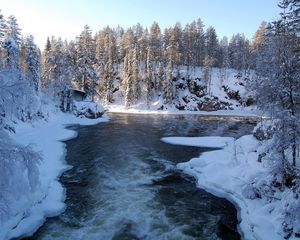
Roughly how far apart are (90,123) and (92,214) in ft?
131

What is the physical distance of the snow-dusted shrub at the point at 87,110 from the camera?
199 feet

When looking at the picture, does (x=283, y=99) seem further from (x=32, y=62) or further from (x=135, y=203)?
(x=32, y=62)

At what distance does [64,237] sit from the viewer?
12.8 metres

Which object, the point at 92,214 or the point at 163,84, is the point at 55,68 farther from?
the point at 92,214

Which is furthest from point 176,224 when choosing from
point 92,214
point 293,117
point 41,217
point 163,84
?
point 163,84

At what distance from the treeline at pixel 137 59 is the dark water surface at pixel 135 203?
3786 centimetres

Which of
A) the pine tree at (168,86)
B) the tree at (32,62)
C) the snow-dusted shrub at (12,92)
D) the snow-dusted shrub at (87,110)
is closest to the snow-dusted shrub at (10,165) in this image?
the snow-dusted shrub at (12,92)

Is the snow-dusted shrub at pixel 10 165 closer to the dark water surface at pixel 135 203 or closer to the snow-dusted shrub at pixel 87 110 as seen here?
the dark water surface at pixel 135 203

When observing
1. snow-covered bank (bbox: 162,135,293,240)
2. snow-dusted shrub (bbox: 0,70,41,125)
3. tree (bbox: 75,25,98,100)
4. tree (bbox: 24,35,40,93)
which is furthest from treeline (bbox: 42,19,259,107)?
snow-dusted shrub (bbox: 0,70,41,125)

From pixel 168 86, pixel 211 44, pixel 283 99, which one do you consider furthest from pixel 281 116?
pixel 211 44

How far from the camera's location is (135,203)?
16.5 metres

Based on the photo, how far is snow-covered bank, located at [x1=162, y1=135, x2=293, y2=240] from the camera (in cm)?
1345

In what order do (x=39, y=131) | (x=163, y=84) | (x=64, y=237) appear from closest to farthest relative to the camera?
(x=64, y=237) → (x=39, y=131) → (x=163, y=84)

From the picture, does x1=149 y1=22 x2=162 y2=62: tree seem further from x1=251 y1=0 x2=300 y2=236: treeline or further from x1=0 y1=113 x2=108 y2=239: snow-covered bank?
x1=251 y1=0 x2=300 y2=236: treeline
